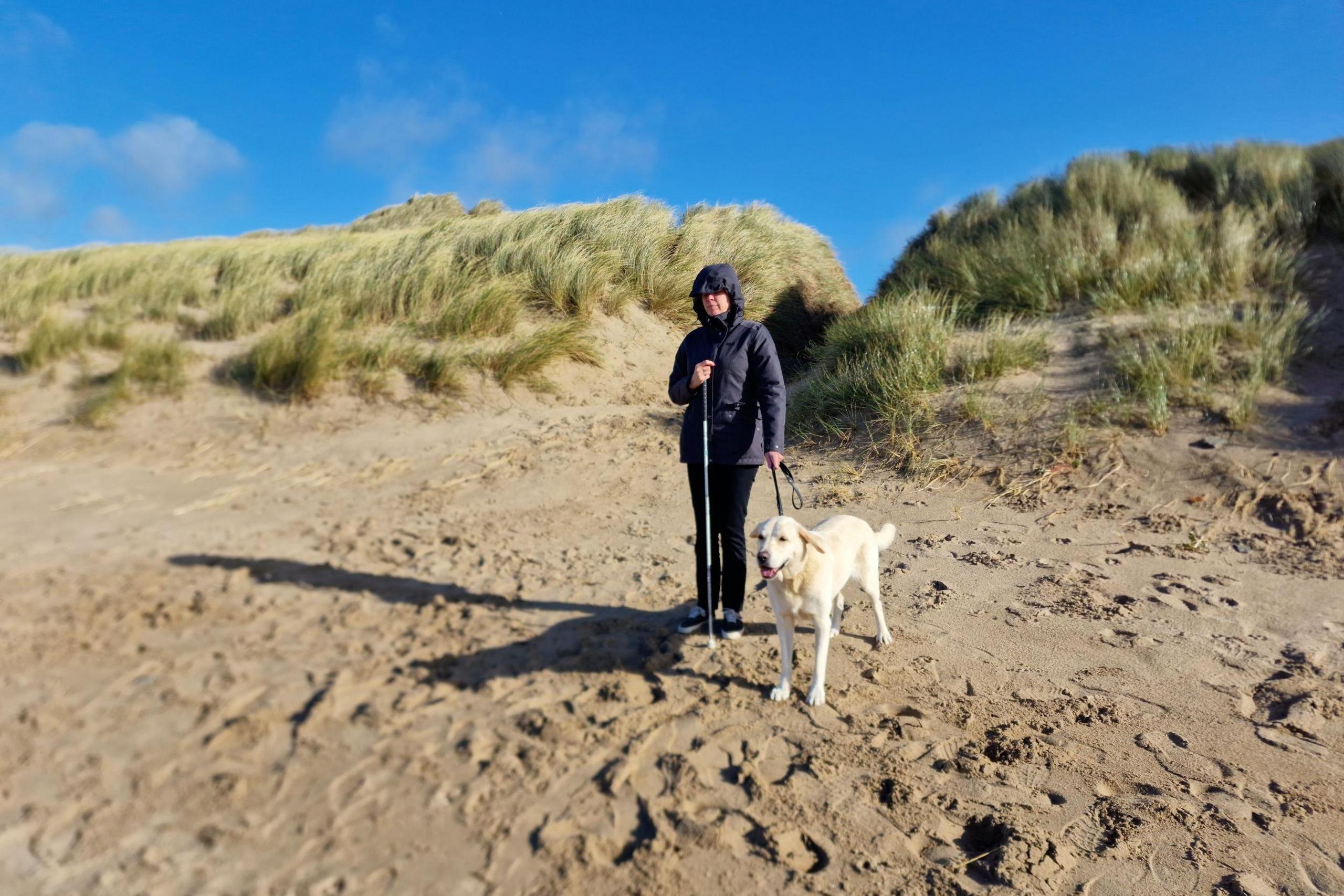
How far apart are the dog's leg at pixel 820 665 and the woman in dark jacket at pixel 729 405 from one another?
75cm

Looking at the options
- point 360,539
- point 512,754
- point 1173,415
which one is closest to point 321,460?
point 360,539

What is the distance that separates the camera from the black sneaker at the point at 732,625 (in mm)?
4668

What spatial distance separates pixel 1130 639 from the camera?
4668 mm

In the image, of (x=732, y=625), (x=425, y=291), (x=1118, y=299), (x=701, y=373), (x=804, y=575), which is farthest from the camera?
(x=425, y=291)

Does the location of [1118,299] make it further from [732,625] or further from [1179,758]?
[732,625]

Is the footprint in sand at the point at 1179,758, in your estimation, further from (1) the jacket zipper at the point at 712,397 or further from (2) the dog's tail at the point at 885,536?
(1) the jacket zipper at the point at 712,397

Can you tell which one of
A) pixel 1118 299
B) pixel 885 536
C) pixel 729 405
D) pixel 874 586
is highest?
pixel 1118 299

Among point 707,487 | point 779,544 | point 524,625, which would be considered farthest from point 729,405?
point 524,625

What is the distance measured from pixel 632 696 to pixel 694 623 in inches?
33.1

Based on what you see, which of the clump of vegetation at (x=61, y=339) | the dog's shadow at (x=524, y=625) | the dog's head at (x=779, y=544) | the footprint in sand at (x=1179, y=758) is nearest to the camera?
the footprint in sand at (x=1179, y=758)

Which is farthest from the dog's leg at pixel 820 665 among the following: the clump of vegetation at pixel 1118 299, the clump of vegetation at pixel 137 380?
the clump of vegetation at pixel 137 380

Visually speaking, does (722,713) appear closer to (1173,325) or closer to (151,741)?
(151,741)

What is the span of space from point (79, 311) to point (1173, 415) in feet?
41.7

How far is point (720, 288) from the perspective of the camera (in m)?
4.35
